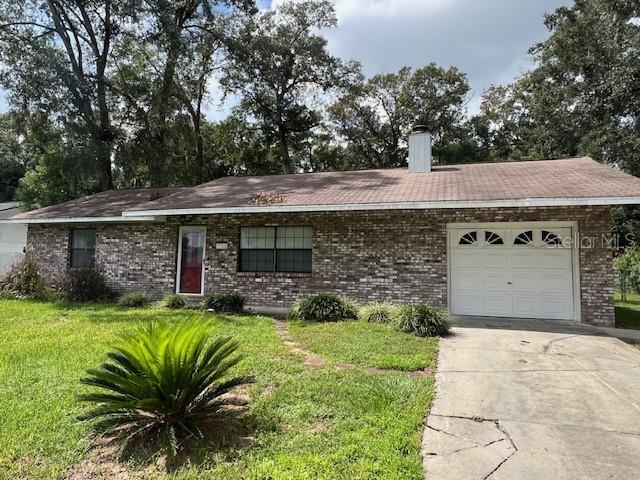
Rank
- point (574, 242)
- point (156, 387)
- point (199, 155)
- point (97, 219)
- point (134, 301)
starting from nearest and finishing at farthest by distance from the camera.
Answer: point (156, 387) → point (574, 242) → point (134, 301) → point (97, 219) → point (199, 155)

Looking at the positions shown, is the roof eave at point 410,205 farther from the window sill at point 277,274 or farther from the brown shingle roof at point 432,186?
the window sill at point 277,274

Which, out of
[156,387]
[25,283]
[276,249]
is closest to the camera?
[156,387]

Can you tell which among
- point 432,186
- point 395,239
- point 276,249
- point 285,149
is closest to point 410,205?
point 395,239

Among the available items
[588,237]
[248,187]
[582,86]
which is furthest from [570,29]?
[248,187]

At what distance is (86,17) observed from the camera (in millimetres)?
18984

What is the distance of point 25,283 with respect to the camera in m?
12.1

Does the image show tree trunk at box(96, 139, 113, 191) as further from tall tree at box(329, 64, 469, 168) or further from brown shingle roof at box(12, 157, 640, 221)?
tall tree at box(329, 64, 469, 168)

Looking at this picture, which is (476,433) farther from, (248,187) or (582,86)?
(582,86)

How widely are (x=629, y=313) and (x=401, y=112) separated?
62.8 ft

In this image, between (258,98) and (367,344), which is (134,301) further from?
(258,98)

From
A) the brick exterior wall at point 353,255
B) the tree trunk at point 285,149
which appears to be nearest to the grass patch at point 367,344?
the brick exterior wall at point 353,255

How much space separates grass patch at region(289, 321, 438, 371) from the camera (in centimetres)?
555

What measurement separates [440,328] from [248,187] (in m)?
7.79

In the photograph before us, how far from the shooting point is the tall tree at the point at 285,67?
23469 mm
